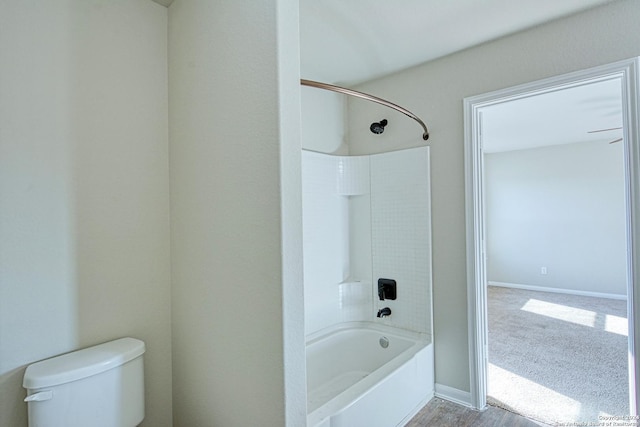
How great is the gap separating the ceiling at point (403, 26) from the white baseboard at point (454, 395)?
251 cm

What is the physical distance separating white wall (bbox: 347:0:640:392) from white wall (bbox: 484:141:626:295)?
14.7 ft

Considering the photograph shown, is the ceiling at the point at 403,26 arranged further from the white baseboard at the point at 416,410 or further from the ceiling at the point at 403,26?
the white baseboard at the point at 416,410

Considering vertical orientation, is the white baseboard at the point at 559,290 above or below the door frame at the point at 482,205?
below

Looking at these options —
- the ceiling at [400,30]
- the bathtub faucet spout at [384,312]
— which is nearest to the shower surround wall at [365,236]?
the bathtub faucet spout at [384,312]

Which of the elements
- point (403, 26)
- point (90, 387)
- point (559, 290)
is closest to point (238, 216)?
point (90, 387)

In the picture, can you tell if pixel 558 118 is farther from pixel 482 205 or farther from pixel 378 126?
pixel 378 126

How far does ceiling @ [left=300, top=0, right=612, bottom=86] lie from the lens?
180 cm

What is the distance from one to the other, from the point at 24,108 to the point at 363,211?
7.65 feet

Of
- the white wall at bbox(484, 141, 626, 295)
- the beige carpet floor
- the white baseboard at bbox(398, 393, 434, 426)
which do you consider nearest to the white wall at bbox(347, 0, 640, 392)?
the white baseboard at bbox(398, 393, 434, 426)

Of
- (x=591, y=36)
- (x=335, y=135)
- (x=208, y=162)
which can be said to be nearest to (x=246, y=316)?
(x=208, y=162)

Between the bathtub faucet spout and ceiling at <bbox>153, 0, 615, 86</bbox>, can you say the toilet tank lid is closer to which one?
ceiling at <bbox>153, 0, 615, 86</bbox>

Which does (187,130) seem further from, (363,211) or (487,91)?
(487,91)

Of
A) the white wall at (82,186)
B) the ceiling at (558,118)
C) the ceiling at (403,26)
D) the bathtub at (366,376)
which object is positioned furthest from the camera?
the ceiling at (558,118)

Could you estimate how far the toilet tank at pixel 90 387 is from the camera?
1.13m
